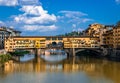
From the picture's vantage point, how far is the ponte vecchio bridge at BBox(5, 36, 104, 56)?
187 feet

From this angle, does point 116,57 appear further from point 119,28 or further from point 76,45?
point 76,45

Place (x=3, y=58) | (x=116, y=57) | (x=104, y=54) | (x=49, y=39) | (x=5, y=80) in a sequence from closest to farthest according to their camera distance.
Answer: (x=5, y=80) → (x=3, y=58) → (x=116, y=57) → (x=104, y=54) → (x=49, y=39)

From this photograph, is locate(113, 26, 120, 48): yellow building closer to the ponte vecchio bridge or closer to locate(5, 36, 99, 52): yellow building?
the ponte vecchio bridge

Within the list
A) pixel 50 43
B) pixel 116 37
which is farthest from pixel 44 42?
pixel 116 37

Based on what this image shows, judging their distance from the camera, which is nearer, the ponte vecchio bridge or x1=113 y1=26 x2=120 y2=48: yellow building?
x1=113 y1=26 x2=120 y2=48: yellow building

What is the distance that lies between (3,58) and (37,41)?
681 inches

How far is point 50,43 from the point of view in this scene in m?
60.3

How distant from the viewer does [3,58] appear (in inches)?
1634

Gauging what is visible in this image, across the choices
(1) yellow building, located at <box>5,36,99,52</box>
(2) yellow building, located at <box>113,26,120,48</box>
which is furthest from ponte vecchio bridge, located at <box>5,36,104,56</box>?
(2) yellow building, located at <box>113,26,120,48</box>

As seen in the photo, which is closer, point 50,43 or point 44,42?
point 44,42

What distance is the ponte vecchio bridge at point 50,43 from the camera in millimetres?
57125

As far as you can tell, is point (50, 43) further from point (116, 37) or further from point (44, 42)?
point (116, 37)

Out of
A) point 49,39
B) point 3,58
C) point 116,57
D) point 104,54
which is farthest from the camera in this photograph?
point 49,39

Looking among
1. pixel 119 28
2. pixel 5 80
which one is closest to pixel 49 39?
pixel 119 28
